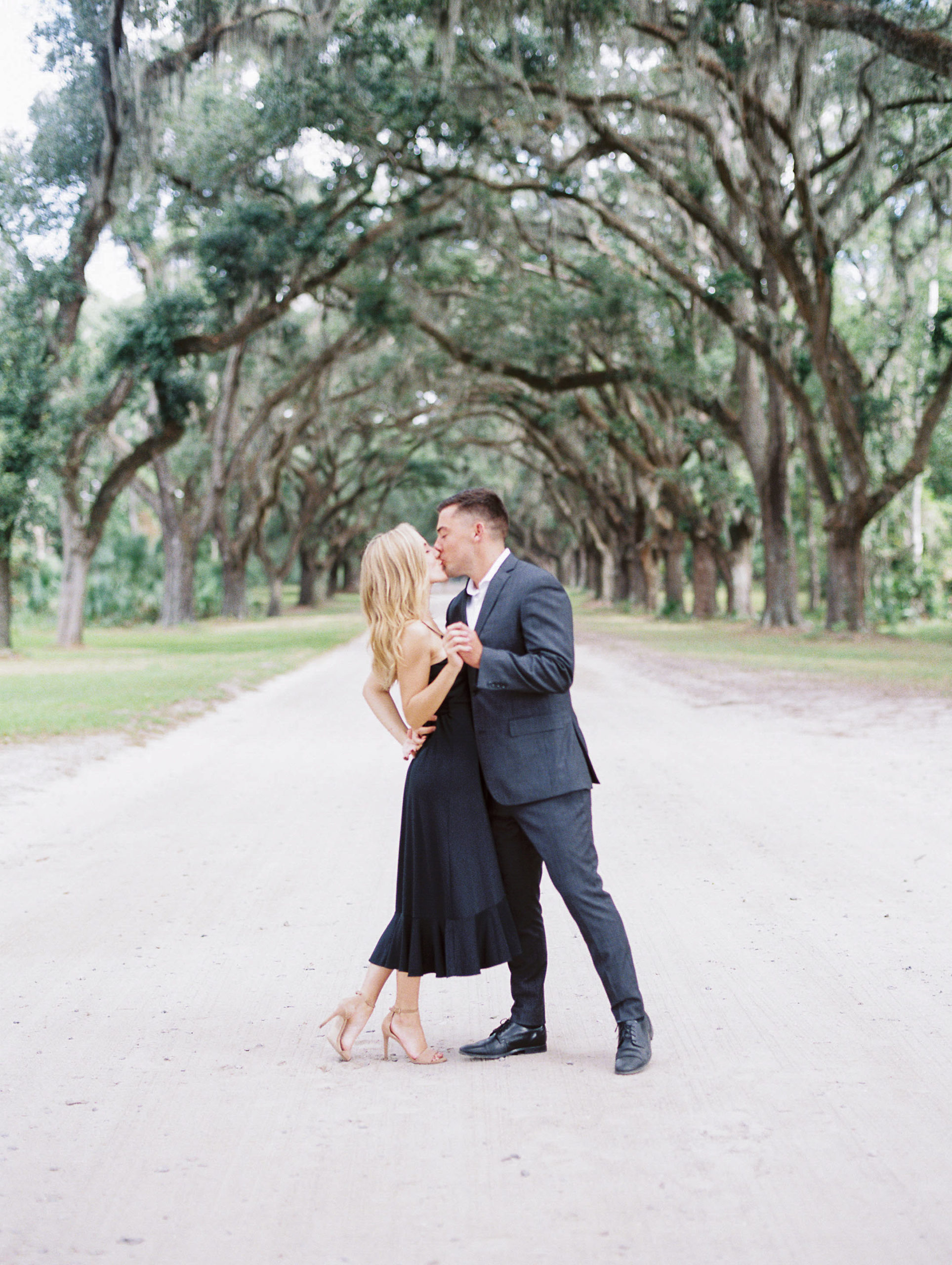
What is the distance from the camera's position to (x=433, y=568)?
4.09 metres

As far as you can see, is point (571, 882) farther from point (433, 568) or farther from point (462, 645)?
point (433, 568)

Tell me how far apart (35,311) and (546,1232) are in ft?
76.2

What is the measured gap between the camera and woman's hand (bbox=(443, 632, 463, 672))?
3840 millimetres

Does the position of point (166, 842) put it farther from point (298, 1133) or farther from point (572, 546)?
point (572, 546)

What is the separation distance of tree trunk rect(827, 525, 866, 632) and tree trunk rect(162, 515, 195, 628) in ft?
60.8

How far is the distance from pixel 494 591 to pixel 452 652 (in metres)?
0.37

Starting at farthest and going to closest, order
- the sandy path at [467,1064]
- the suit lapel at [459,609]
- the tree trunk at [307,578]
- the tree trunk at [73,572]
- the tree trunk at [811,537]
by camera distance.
A: the tree trunk at [307,578] → the tree trunk at [811,537] → the tree trunk at [73,572] → the suit lapel at [459,609] → the sandy path at [467,1064]

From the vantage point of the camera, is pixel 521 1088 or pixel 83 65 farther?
pixel 83 65

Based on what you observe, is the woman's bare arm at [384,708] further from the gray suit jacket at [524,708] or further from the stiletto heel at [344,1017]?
the stiletto heel at [344,1017]

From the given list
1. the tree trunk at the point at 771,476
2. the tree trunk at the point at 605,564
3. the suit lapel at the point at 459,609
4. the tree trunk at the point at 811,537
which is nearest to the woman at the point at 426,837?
the suit lapel at the point at 459,609

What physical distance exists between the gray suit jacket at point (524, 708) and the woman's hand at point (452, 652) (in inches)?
5.5

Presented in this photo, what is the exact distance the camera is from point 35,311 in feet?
77.4

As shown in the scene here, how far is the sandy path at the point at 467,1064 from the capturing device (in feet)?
9.79

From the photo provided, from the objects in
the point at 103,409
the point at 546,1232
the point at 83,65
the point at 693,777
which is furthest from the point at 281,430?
the point at 546,1232
